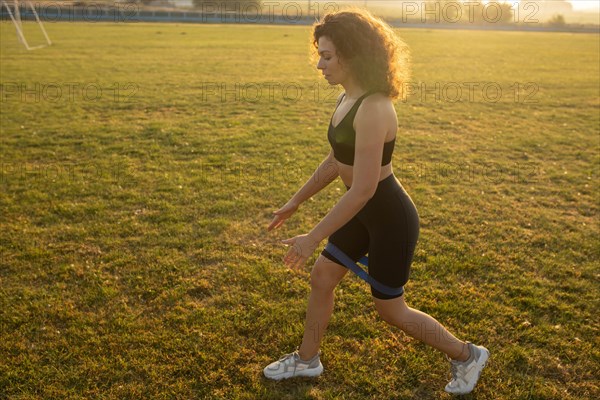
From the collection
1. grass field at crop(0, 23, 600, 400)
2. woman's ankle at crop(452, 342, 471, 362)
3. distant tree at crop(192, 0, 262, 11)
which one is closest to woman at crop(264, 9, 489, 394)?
woman's ankle at crop(452, 342, 471, 362)

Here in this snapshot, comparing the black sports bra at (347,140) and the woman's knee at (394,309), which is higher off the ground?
the black sports bra at (347,140)

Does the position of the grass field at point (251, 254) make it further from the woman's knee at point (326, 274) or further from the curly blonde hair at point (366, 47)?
the curly blonde hair at point (366, 47)

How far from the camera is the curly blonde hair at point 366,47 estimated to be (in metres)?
2.44

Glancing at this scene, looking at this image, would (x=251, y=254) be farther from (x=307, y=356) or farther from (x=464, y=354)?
(x=464, y=354)

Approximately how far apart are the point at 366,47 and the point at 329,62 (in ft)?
0.65

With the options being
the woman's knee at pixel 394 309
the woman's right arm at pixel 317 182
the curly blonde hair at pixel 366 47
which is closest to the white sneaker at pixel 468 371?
the woman's knee at pixel 394 309

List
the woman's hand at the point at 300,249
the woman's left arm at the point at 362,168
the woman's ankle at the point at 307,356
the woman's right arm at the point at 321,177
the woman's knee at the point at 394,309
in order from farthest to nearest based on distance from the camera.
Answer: the woman's ankle at the point at 307,356, the woman's right arm at the point at 321,177, the woman's knee at the point at 394,309, the woman's hand at the point at 300,249, the woman's left arm at the point at 362,168

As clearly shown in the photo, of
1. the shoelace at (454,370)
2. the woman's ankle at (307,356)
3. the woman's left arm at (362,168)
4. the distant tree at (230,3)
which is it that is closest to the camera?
the woman's left arm at (362,168)

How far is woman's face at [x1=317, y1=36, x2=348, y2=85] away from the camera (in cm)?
250

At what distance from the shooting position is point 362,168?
242 centimetres

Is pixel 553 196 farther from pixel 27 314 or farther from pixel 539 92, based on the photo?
pixel 539 92

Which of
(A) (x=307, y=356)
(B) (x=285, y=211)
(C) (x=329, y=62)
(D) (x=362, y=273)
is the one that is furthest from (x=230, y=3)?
(D) (x=362, y=273)

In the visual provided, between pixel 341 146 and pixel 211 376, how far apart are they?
Answer: 1.83 meters

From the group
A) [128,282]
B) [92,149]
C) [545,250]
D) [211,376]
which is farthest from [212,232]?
[92,149]
